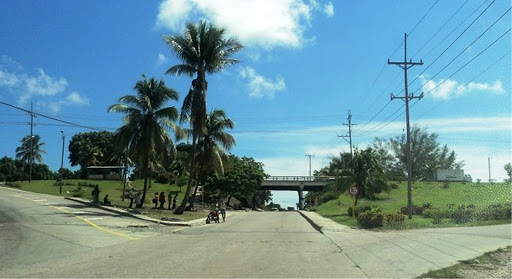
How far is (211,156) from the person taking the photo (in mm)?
42438

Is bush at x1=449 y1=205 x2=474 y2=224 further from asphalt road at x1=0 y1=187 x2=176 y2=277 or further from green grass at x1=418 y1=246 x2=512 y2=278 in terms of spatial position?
asphalt road at x1=0 y1=187 x2=176 y2=277

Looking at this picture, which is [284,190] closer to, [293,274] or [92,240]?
[92,240]

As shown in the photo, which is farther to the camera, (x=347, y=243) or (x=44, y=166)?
(x=44, y=166)

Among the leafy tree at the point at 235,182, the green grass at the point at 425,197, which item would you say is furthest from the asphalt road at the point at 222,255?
the leafy tree at the point at 235,182

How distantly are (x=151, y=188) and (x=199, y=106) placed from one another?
39772 mm

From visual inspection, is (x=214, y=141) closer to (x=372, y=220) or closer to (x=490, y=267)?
(x=372, y=220)

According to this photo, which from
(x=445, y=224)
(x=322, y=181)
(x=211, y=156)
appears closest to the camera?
(x=445, y=224)

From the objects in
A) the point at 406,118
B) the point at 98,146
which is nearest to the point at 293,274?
the point at 406,118

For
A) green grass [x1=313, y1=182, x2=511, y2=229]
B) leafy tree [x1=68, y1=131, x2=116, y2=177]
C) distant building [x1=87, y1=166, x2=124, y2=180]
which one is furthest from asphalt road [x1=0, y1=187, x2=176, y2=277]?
leafy tree [x1=68, y1=131, x2=116, y2=177]

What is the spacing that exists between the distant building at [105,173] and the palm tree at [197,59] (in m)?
52.4

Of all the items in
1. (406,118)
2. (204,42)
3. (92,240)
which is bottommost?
(92,240)

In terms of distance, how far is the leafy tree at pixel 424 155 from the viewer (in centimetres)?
9119

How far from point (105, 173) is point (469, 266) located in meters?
85.5

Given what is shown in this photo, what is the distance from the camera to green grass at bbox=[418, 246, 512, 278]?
380 inches
